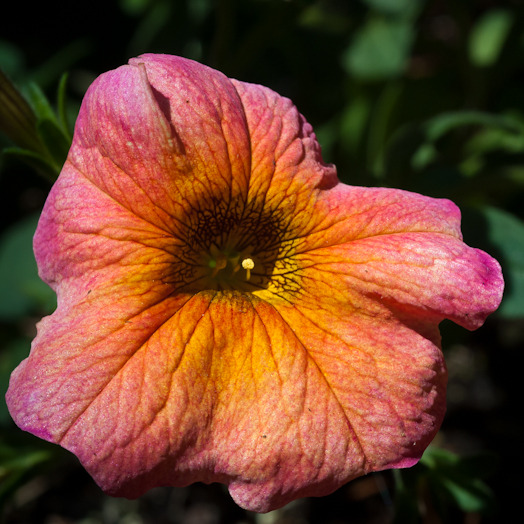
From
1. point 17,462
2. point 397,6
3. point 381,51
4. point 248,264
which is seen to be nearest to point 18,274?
point 17,462

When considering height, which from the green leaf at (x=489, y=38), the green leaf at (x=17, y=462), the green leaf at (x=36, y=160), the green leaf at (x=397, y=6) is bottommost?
the green leaf at (x=17, y=462)

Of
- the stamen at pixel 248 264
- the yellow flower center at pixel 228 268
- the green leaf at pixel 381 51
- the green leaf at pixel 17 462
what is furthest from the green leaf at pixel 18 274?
the green leaf at pixel 381 51

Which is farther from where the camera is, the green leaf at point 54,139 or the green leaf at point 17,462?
the green leaf at point 17,462

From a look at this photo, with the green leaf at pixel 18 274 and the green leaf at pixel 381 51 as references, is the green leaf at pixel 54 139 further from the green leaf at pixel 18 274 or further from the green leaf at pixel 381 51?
the green leaf at pixel 381 51

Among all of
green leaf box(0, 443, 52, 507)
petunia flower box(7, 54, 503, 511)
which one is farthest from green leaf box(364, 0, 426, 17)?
green leaf box(0, 443, 52, 507)

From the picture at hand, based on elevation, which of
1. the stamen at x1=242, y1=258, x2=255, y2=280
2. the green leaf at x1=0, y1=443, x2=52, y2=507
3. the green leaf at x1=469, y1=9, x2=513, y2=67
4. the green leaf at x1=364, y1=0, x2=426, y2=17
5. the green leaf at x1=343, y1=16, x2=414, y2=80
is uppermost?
the green leaf at x1=364, y1=0, x2=426, y2=17

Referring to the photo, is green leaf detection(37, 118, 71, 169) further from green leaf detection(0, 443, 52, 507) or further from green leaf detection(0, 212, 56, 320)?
green leaf detection(0, 212, 56, 320)

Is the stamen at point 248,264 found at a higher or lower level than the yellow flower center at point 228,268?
higher

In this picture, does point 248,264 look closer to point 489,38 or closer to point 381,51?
point 381,51
